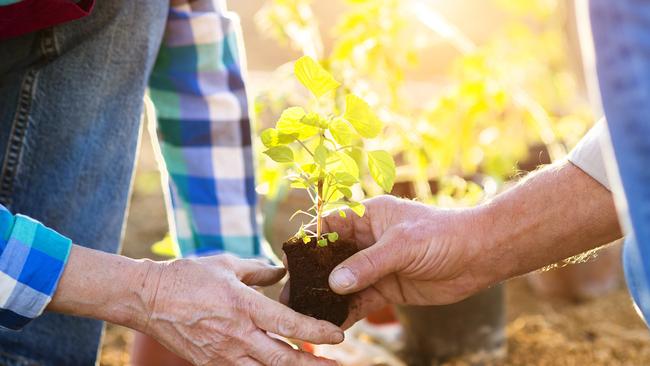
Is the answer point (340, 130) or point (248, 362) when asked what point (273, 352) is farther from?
point (340, 130)

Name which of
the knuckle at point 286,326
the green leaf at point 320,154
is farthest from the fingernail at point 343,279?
the green leaf at point 320,154

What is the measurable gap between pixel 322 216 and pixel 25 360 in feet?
2.48

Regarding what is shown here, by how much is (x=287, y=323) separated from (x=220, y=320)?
0.12 metres

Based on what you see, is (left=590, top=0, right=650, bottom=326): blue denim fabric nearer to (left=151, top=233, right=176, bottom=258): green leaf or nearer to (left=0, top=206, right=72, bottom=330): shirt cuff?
(left=0, top=206, right=72, bottom=330): shirt cuff

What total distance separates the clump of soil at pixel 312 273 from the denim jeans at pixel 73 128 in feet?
1.87

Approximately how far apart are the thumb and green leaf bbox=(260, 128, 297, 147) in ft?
0.85

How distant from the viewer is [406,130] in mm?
2352

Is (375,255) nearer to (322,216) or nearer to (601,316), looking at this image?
(322,216)

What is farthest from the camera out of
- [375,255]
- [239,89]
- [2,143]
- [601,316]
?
[601,316]

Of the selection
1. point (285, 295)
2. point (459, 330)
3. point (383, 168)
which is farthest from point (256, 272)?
point (459, 330)

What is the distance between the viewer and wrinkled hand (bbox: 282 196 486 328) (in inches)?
58.9

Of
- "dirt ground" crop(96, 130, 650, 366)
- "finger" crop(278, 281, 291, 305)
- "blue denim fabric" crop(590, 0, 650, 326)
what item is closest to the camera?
"blue denim fabric" crop(590, 0, 650, 326)

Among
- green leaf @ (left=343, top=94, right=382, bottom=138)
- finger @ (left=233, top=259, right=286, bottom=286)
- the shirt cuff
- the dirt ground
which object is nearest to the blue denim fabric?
green leaf @ (left=343, top=94, right=382, bottom=138)

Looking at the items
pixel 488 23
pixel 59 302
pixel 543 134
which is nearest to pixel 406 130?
pixel 543 134
